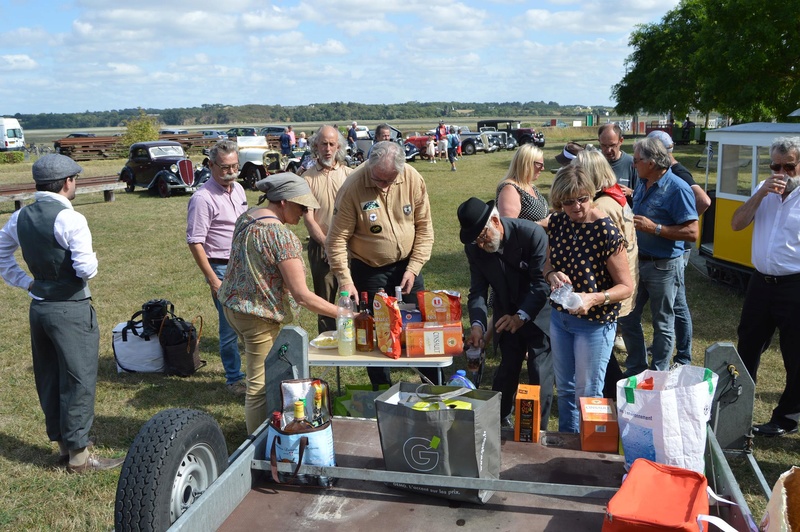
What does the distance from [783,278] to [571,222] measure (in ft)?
5.01

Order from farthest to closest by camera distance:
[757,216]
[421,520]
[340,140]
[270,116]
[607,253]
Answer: [270,116] → [340,140] → [757,216] → [607,253] → [421,520]

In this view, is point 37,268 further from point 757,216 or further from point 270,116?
point 270,116

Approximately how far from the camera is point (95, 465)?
4.35m

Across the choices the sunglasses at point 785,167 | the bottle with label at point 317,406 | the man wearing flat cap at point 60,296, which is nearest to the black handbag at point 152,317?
the man wearing flat cap at point 60,296

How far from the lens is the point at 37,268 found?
3947mm

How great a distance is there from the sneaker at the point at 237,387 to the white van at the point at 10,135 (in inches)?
1797

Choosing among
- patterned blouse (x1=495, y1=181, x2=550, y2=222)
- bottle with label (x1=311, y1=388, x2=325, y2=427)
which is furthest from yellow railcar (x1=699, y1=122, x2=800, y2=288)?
bottle with label (x1=311, y1=388, x2=325, y2=427)

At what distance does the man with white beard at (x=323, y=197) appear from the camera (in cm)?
545

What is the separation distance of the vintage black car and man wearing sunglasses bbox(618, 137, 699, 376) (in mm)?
15762

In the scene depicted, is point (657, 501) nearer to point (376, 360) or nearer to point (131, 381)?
point (376, 360)

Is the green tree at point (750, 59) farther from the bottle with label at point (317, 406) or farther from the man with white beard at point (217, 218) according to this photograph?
the bottle with label at point (317, 406)

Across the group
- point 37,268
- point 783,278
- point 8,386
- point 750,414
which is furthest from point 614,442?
point 8,386

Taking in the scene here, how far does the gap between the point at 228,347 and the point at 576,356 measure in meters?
2.97

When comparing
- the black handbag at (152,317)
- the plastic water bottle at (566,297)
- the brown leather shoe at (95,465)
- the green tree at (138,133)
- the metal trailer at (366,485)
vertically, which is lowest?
the brown leather shoe at (95,465)
